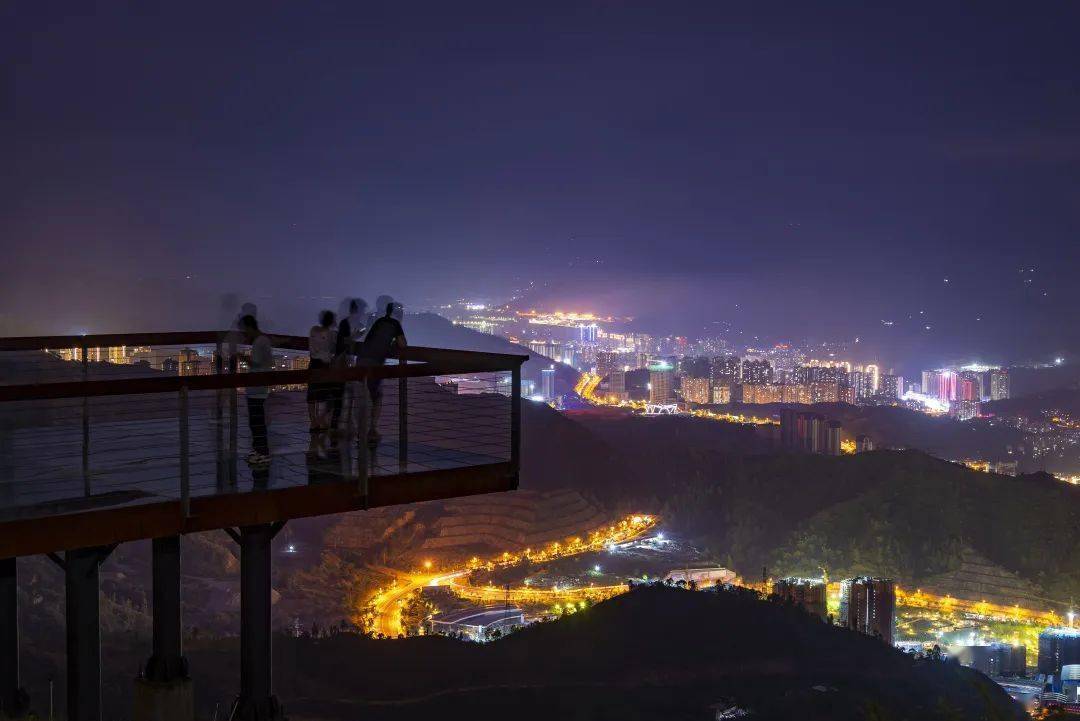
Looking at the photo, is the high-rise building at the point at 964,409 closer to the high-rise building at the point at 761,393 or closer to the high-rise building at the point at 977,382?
the high-rise building at the point at 977,382

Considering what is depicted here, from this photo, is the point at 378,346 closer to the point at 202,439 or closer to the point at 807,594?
the point at 202,439

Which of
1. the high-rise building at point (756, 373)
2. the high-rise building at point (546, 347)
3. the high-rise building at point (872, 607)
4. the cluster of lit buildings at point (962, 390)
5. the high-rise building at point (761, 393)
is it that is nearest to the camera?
the high-rise building at point (872, 607)

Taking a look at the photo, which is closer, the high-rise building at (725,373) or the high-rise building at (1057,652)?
the high-rise building at (1057,652)

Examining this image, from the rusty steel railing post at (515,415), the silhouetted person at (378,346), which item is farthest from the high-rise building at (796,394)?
the rusty steel railing post at (515,415)

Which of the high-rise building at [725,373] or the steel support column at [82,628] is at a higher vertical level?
the steel support column at [82,628]

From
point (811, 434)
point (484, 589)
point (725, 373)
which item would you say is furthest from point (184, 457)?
point (725, 373)

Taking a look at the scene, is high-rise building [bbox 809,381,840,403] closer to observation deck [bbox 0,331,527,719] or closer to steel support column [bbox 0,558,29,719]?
steel support column [bbox 0,558,29,719]

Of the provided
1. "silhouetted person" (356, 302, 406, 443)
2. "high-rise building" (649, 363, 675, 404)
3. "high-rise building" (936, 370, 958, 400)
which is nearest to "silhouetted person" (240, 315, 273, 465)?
"silhouetted person" (356, 302, 406, 443)
